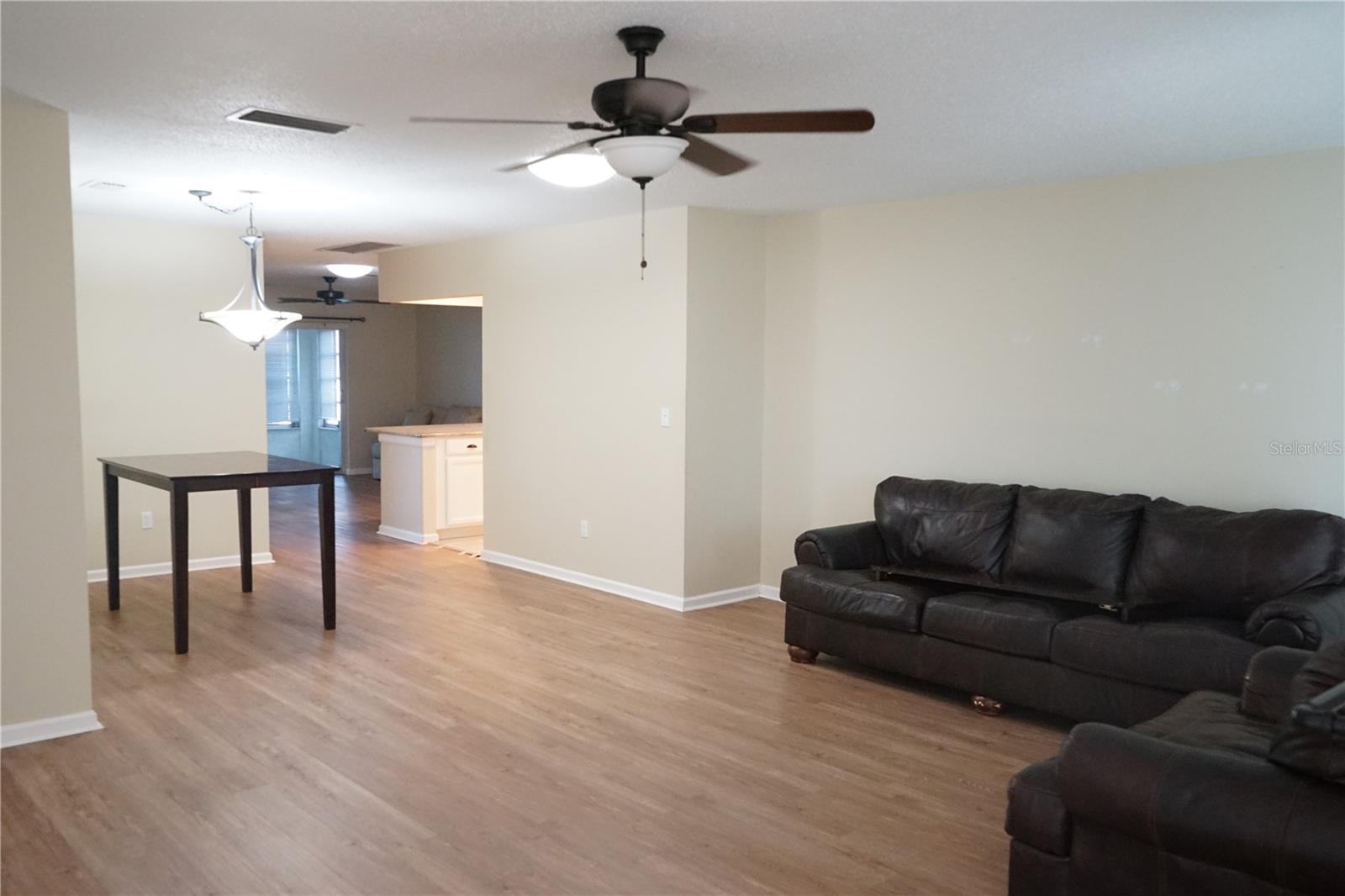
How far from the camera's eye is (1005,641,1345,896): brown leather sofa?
2.11 metres

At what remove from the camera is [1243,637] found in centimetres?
356

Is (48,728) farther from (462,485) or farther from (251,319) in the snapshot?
(462,485)

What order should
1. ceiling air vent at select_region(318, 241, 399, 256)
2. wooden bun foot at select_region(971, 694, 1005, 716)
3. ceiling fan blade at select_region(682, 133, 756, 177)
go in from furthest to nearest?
ceiling air vent at select_region(318, 241, 399, 256)
wooden bun foot at select_region(971, 694, 1005, 716)
ceiling fan blade at select_region(682, 133, 756, 177)

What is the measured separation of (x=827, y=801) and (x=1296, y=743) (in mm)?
1511

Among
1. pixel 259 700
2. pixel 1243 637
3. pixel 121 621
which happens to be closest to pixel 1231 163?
pixel 1243 637

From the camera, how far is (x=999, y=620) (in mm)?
4117

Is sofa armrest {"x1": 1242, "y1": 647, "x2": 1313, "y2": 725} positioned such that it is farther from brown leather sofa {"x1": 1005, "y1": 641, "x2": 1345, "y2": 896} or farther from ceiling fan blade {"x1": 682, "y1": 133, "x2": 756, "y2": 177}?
ceiling fan blade {"x1": 682, "y1": 133, "x2": 756, "y2": 177}

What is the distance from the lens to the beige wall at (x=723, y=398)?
231 inches

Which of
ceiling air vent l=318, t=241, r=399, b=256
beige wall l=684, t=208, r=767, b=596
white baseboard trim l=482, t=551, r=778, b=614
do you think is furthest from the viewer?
ceiling air vent l=318, t=241, r=399, b=256

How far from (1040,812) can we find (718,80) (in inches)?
90.9

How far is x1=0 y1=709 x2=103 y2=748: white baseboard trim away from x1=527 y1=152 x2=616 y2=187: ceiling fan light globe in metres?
2.67

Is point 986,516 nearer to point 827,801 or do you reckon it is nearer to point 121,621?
point 827,801

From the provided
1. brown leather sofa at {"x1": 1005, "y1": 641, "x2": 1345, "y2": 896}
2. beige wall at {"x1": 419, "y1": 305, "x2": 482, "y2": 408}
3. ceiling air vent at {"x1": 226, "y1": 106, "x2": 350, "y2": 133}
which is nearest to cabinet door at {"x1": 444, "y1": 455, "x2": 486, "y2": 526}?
beige wall at {"x1": 419, "y1": 305, "x2": 482, "y2": 408}

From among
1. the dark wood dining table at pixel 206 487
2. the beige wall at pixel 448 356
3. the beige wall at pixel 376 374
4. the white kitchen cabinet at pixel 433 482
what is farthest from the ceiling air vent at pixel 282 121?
the beige wall at pixel 376 374
